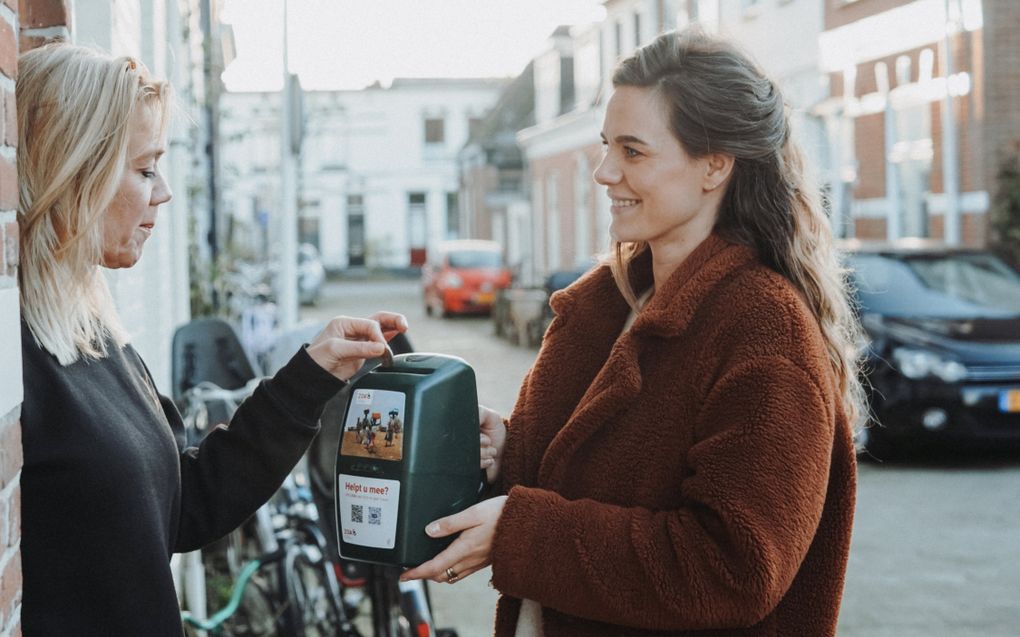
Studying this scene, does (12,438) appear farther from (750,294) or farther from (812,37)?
(812,37)

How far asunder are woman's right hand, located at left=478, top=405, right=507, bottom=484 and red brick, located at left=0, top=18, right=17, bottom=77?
1.00 m

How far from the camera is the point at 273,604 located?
4.64 metres

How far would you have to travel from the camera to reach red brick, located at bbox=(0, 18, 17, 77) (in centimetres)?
164

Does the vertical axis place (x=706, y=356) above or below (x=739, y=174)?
below

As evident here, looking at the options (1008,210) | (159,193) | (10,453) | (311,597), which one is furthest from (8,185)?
(1008,210)

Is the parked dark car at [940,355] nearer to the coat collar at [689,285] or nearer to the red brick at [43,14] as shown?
the coat collar at [689,285]

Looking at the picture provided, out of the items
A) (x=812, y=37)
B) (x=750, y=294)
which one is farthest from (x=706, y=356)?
(x=812, y=37)

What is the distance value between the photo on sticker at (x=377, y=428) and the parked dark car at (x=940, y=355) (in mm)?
6646

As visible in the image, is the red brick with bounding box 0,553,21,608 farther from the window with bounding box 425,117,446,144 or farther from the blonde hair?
the window with bounding box 425,117,446,144

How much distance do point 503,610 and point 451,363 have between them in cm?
52

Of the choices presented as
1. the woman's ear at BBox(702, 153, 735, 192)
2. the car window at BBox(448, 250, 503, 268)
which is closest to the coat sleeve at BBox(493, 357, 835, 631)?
the woman's ear at BBox(702, 153, 735, 192)

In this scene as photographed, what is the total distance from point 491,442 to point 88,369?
2.42ft

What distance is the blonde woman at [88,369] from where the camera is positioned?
1.83 metres

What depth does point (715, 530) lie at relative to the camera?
1912 millimetres
